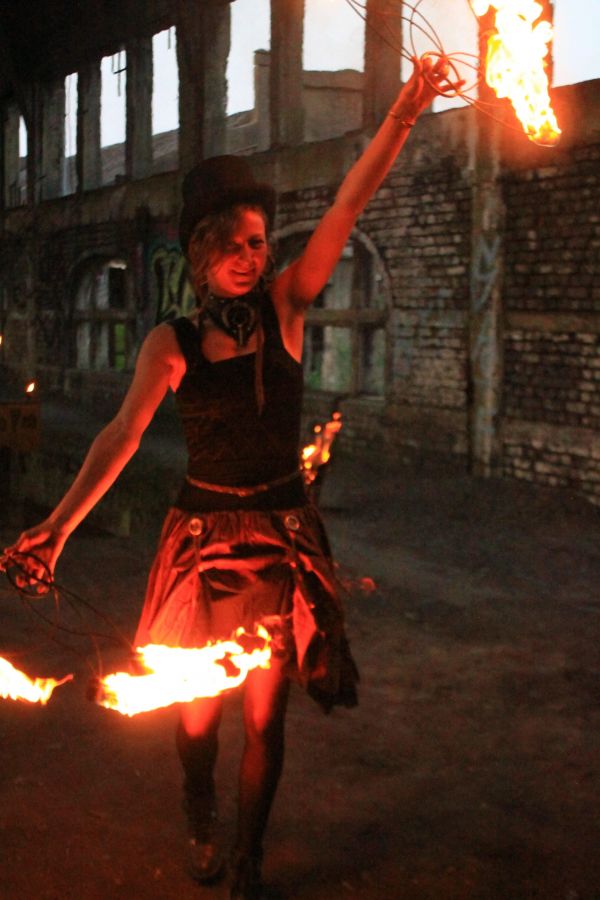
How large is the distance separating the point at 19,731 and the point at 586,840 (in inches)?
99.4

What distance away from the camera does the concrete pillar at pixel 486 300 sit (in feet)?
36.8

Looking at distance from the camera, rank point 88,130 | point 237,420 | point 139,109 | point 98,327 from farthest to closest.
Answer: point 88,130
point 98,327
point 139,109
point 237,420

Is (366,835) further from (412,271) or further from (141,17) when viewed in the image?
(141,17)

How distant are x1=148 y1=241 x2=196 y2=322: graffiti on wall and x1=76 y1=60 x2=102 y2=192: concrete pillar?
3.85 metres

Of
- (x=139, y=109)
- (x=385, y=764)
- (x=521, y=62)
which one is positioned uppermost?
(x=139, y=109)

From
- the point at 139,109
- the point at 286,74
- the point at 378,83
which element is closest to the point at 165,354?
the point at 378,83

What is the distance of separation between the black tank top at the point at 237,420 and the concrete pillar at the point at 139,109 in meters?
17.4

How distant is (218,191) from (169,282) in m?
15.5

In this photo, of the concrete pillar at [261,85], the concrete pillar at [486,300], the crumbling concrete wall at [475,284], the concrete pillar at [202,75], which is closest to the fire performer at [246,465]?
the crumbling concrete wall at [475,284]

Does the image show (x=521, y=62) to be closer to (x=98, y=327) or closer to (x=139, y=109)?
(x=139, y=109)

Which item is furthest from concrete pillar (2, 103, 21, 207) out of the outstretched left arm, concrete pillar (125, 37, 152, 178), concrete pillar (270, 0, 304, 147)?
the outstretched left arm

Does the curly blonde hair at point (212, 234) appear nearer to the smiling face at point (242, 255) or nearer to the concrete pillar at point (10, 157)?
the smiling face at point (242, 255)

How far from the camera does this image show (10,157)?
26219 mm

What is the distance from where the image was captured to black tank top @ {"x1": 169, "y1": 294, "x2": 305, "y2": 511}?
3.03 meters
